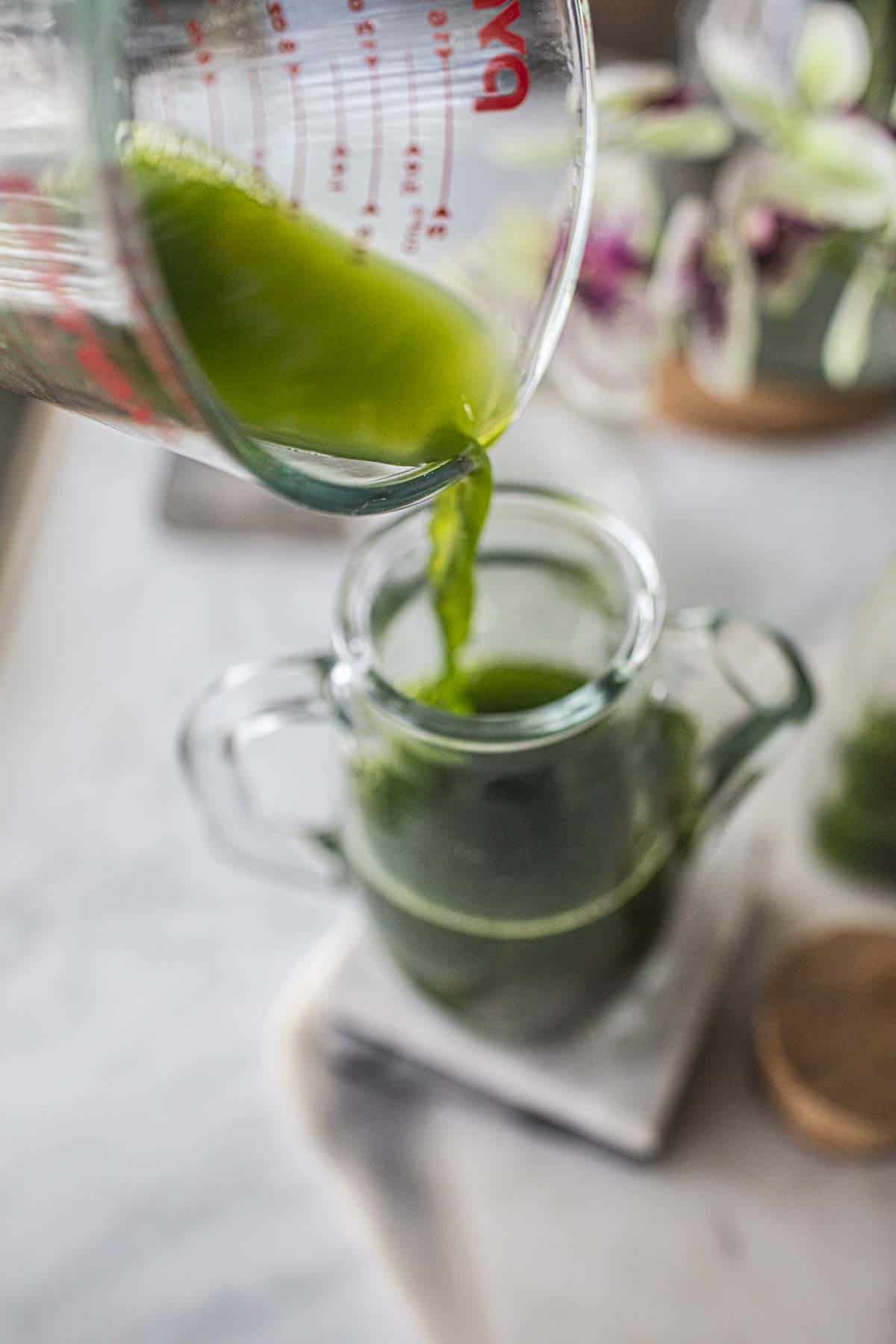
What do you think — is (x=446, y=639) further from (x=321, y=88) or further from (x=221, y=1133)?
(x=221, y=1133)

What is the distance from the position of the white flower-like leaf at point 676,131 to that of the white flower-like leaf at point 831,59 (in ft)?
0.17

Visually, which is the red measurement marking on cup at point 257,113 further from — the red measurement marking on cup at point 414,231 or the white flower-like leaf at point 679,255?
the white flower-like leaf at point 679,255

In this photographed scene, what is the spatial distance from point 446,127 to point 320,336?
0.11m

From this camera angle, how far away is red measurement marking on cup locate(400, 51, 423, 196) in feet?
1.50

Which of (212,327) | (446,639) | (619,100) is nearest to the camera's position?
(212,327)

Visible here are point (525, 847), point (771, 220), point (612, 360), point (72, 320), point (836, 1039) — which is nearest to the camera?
point (72, 320)

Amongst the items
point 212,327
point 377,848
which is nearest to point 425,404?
point 212,327

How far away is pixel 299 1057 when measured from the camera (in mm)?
729

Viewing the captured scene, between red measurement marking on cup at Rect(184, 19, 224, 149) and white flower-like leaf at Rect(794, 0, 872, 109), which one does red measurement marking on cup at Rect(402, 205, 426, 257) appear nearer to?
red measurement marking on cup at Rect(184, 19, 224, 149)

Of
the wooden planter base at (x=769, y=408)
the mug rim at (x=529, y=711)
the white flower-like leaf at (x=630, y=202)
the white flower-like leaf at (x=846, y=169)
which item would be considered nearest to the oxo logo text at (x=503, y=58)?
the mug rim at (x=529, y=711)

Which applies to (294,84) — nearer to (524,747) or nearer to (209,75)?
(209,75)

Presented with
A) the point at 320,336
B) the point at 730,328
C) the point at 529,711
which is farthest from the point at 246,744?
the point at 730,328

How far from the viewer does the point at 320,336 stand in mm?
437

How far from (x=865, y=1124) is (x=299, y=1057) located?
289 mm
